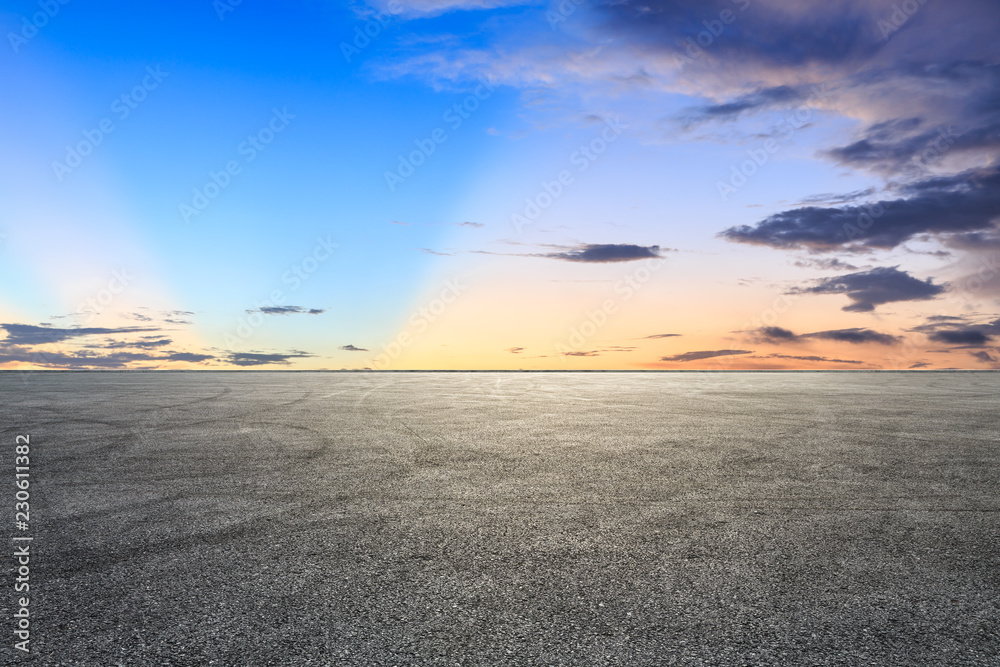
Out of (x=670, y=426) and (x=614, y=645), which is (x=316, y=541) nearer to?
(x=614, y=645)

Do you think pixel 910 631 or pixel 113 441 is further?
pixel 113 441

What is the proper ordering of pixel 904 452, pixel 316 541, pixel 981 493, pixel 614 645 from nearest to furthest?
pixel 614 645 < pixel 316 541 < pixel 981 493 < pixel 904 452

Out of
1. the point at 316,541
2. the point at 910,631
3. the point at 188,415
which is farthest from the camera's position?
the point at 188,415

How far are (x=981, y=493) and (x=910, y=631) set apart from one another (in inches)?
178

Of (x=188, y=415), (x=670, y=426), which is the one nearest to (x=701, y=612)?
(x=670, y=426)

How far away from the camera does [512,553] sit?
4812mm

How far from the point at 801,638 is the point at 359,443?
804 centimetres

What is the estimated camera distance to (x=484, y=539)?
203 inches

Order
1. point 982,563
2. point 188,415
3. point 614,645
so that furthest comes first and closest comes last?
point 188,415
point 982,563
point 614,645

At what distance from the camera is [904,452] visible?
31.7 ft

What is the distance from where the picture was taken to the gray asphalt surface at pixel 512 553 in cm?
340

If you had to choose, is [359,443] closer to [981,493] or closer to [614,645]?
[614,645]

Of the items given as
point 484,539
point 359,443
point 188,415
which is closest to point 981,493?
point 484,539

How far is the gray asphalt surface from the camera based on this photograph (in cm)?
340
